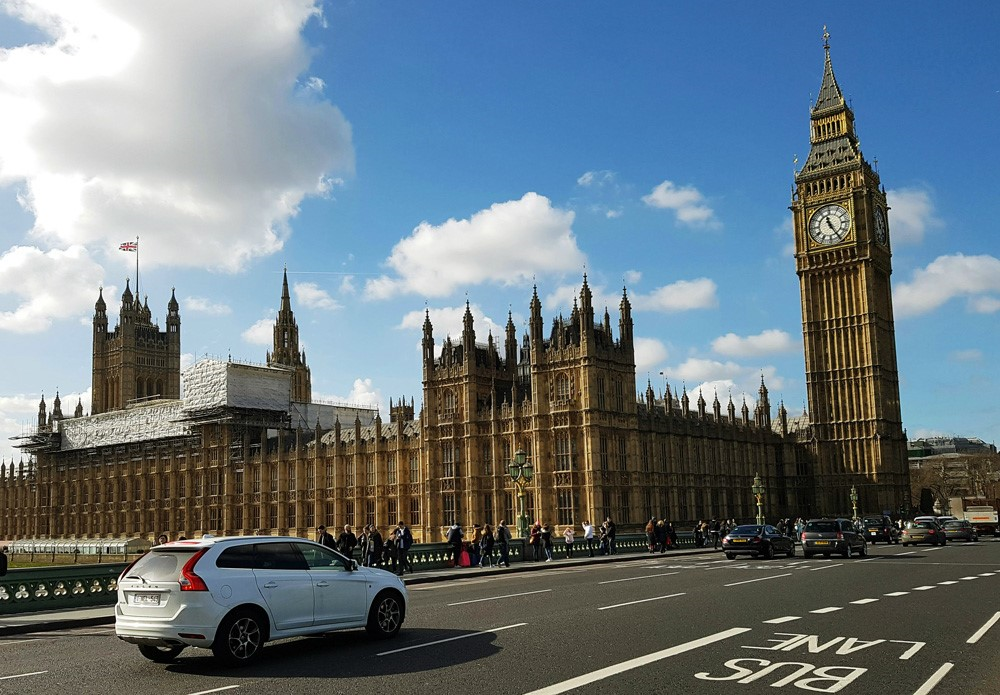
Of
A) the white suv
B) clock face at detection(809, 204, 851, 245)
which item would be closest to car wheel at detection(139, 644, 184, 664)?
the white suv

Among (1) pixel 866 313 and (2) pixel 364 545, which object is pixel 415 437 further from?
(1) pixel 866 313

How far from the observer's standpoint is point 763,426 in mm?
76062

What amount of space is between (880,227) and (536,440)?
4458 cm

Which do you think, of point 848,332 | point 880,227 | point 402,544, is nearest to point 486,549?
point 402,544

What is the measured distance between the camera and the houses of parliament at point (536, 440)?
55.1 metres

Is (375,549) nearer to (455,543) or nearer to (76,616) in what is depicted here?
(455,543)

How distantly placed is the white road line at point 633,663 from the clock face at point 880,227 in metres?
74.0

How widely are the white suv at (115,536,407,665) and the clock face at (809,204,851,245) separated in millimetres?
75298

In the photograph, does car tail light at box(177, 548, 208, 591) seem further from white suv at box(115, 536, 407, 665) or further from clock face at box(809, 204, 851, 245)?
clock face at box(809, 204, 851, 245)

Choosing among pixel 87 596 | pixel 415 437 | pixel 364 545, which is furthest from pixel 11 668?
pixel 415 437

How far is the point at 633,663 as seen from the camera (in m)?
10.8

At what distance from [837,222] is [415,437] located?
4264 cm

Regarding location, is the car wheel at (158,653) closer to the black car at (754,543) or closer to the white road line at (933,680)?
the white road line at (933,680)

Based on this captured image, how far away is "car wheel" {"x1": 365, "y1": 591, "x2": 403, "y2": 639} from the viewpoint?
13117 mm
